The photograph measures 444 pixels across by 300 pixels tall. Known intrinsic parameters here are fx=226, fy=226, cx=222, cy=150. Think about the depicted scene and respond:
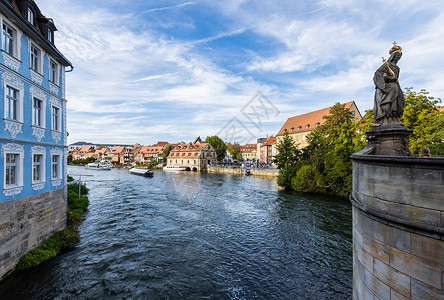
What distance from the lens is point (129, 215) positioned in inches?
703

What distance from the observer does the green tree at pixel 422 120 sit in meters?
17.3

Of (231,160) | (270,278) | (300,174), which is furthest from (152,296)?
(231,160)

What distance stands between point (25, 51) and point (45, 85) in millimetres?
1802

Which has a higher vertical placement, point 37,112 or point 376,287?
point 37,112

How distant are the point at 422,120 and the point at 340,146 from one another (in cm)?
739

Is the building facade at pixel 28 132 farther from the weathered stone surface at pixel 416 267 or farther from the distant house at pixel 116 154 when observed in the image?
the distant house at pixel 116 154

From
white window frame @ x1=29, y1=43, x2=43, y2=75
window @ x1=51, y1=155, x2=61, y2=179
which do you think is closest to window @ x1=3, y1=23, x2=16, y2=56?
white window frame @ x1=29, y1=43, x2=43, y2=75

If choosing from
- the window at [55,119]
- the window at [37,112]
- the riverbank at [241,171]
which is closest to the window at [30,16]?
the window at [37,112]

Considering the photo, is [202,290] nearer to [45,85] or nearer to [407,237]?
[407,237]

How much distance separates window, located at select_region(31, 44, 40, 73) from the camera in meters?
9.64

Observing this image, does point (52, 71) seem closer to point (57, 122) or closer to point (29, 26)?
point (57, 122)

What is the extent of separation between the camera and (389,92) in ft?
16.9

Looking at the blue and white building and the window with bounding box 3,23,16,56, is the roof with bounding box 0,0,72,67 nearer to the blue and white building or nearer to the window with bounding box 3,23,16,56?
the blue and white building

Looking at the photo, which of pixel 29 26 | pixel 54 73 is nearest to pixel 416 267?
pixel 29 26
